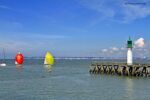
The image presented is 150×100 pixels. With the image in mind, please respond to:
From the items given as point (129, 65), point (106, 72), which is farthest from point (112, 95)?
point (106, 72)

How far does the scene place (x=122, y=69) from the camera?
6775 cm

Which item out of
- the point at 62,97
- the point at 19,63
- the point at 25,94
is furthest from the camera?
the point at 19,63

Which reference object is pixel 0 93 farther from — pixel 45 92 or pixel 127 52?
pixel 127 52

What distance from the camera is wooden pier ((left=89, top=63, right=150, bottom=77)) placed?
208 feet

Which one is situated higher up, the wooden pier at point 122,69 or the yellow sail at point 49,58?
the yellow sail at point 49,58

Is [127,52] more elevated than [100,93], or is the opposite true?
[127,52]

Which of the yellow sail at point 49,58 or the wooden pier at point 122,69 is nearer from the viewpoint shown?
the wooden pier at point 122,69

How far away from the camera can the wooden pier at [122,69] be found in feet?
208

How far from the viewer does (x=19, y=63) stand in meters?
150

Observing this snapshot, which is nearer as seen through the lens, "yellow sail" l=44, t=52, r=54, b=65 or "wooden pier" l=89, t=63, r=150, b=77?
"wooden pier" l=89, t=63, r=150, b=77

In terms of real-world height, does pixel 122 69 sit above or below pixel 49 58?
below

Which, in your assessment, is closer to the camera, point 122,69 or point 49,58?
point 122,69

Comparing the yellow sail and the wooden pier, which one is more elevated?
the yellow sail

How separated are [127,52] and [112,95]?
27835mm
